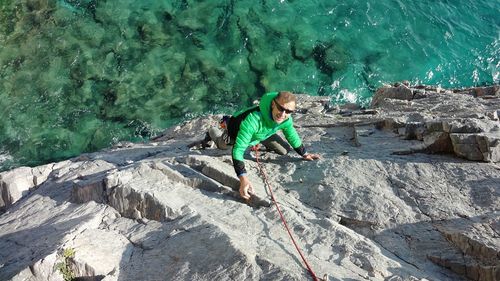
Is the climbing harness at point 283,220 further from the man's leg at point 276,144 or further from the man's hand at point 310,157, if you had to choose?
the man's hand at point 310,157

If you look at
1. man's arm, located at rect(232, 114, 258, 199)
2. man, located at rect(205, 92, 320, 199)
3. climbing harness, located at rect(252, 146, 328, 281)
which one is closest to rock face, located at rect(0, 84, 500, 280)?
climbing harness, located at rect(252, 146, 328, 281)

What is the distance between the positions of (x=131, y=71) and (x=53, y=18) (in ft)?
13.8

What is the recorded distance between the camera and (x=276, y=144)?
934 centimetres

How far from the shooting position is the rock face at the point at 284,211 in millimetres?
6156

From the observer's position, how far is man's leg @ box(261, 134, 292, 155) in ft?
30.4

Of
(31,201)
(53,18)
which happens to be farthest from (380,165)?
(53,18)

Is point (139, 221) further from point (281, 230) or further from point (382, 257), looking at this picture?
point (382, 257)

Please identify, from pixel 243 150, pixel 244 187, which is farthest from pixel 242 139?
pixel 244 187

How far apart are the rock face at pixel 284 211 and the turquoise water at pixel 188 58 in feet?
17.8

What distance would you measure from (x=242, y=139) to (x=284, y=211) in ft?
4.68

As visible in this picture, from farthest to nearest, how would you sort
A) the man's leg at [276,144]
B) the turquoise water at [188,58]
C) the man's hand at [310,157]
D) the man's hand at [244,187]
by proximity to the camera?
the turquoise water at [188,58]
the man's leg at [276,144]
the man's hand at [310,157]
the man's hand at [244,187]

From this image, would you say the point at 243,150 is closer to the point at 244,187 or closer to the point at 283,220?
the point at 244,187

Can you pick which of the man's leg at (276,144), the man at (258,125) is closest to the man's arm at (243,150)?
the man at (258,125)

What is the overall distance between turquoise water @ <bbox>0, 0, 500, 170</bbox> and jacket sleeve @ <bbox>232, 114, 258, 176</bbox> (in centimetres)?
878
